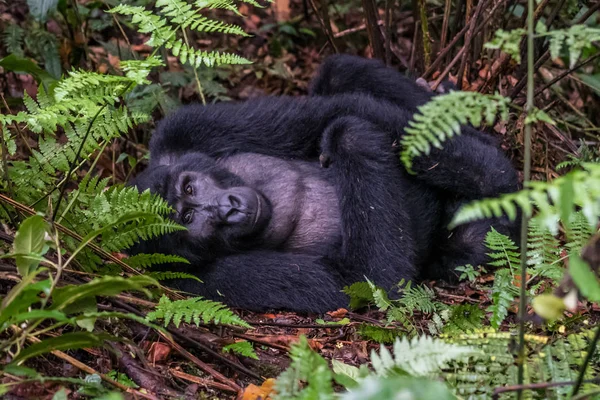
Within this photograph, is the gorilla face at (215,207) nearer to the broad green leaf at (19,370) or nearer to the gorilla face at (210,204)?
the gorilla face at (210,204)

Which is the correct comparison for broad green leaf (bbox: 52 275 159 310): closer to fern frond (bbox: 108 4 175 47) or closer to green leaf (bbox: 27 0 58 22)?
fern frond (bbox: 108 4 175 47)

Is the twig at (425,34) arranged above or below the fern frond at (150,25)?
above

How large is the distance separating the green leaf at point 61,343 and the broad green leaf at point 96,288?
4.2 inches

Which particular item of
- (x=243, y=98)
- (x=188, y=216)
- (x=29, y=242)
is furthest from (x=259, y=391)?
(x=243, y=98)

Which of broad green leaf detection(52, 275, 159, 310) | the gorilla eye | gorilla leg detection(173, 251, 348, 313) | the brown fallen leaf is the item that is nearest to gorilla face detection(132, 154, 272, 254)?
the gorilla eye

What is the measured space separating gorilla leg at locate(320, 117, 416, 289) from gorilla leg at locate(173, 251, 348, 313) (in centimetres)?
18

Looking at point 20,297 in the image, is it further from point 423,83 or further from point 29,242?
point 423,83

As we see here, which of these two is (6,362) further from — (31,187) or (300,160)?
(300,160)

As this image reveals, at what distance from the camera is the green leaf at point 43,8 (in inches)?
185

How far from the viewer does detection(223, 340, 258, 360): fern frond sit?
275 centimetres

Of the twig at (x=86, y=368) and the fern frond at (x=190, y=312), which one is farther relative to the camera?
the fern frond at (x=190, y=312)

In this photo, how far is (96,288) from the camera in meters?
2.22

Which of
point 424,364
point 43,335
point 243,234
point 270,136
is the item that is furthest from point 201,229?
point 424,364

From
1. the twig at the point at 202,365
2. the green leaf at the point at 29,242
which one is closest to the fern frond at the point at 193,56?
the green leaf at the point at 29,242
